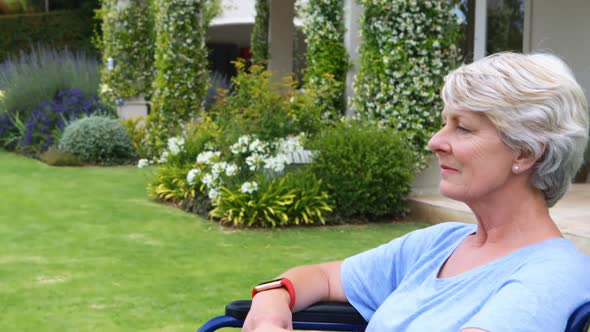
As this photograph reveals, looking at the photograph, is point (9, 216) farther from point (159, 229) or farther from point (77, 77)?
point (77, 77)

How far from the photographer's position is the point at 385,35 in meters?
7.95

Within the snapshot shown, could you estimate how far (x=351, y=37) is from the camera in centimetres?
872

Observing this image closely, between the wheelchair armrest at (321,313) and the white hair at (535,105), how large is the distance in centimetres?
68

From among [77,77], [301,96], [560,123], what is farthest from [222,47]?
[560,123]

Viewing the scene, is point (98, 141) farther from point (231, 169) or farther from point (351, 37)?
point (231, 169)

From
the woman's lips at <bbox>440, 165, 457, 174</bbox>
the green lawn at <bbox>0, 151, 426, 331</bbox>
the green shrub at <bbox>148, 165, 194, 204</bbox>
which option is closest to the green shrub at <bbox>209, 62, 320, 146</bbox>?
the green shrub at <bbox>148, 165, 194, 204</bbox>

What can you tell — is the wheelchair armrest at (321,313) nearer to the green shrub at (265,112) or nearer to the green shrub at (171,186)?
the green shrub at (265,112)

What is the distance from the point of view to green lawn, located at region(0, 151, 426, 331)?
463 cm

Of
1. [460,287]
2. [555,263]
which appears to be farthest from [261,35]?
[555,263]

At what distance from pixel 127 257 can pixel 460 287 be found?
450cm

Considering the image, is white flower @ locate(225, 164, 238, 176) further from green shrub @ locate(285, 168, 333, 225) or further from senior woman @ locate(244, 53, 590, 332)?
senior woman @ locate(244, 53, 590, 332)

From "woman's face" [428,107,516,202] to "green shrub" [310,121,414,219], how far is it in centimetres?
544

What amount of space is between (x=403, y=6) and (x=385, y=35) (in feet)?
1.06

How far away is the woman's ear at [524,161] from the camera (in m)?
1.83
